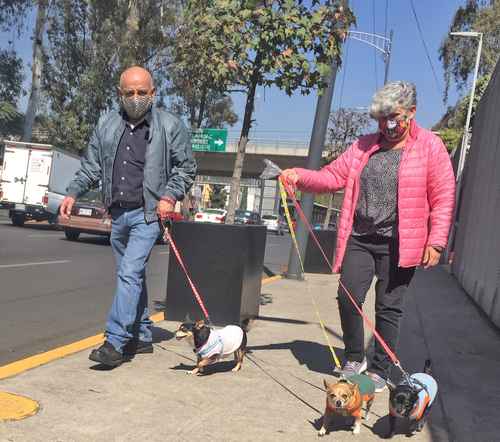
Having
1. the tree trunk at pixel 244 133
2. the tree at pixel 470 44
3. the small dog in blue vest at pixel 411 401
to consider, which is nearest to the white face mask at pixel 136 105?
the tree trunk at pixel 244 133

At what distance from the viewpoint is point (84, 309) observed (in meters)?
6.83

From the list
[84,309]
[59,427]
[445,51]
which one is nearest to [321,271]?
[84,309]

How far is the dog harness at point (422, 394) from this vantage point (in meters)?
3.00

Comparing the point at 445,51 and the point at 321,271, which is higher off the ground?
the point at 445,51

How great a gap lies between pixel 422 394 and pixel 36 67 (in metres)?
29.7

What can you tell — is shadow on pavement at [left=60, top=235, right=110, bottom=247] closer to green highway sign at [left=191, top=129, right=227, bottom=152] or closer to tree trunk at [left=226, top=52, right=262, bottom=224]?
tree trunk at [left=226, top=52, right=262, bottom=224]

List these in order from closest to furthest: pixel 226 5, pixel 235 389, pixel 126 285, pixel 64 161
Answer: pixel 235 389 → pixel 126 285 → pixel 226 5 → pixel 64 161

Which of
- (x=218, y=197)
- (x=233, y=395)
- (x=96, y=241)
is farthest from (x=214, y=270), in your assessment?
(x=218, y=197)

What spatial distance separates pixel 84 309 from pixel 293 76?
10.9 ft

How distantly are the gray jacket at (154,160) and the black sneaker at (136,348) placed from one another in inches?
34.3

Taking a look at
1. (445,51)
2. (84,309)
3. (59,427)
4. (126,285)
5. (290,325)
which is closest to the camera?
(59,427)

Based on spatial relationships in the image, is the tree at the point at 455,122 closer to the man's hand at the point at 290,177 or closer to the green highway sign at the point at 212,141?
the green highway sign at the point at 212,141

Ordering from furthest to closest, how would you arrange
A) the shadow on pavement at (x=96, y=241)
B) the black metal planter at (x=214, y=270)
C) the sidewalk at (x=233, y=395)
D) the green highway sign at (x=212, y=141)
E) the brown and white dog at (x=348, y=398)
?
1. the green highway sign at (x=212, y=141)
2. the shadow on pavement at (x=96, y=241)
3. the black metal planter at (x=214, y=270)
4. the sidewalk at (x=233, y=395)
5. the brown and white dog at (x=348, y=398)

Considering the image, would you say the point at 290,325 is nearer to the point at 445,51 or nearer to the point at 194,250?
the point at 194,250
